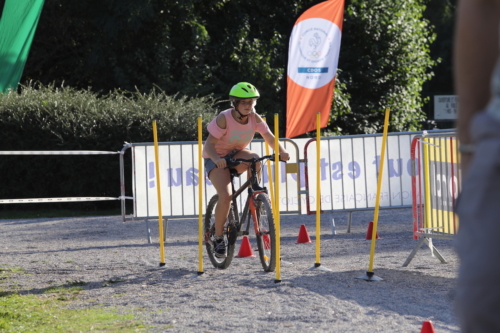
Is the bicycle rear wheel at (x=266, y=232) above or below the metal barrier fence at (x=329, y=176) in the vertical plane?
below

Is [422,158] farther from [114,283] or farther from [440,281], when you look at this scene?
[114,283]

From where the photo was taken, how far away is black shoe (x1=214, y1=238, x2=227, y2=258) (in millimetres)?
7371

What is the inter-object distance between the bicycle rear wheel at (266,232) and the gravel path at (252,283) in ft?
0.43

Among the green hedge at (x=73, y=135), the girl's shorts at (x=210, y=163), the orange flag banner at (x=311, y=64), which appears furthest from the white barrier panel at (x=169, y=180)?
the green hedge at (x=73, y=135)

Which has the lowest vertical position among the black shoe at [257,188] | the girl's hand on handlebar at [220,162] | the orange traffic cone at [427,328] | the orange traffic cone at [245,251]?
the orange traffic cone at [427,328]

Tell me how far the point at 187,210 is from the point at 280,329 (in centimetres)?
614

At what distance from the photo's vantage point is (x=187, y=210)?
10812 millimetres

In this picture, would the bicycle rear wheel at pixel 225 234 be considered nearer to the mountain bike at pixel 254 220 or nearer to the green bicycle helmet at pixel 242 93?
the mountain bike at pixel 254 220

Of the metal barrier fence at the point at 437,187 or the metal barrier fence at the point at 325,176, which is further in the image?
the metal barrier fence at the point at 325,176

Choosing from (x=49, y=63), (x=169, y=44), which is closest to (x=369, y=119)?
(x=169, y=44)

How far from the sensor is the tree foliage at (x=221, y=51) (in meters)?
19.9

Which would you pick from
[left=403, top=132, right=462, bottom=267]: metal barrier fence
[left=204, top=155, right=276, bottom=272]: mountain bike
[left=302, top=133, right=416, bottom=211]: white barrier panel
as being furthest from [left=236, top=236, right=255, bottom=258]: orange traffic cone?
[left=302, top=133, right=416, bottom=211]: white barrier panel

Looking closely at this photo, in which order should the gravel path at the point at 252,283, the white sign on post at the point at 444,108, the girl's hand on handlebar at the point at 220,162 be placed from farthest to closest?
the white sign on post at the point at 444,108
the girl's hand on handlebar at the point at 220,162
the gravel path at the point at 252,283

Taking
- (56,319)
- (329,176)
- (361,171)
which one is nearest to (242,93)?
(56,319)
